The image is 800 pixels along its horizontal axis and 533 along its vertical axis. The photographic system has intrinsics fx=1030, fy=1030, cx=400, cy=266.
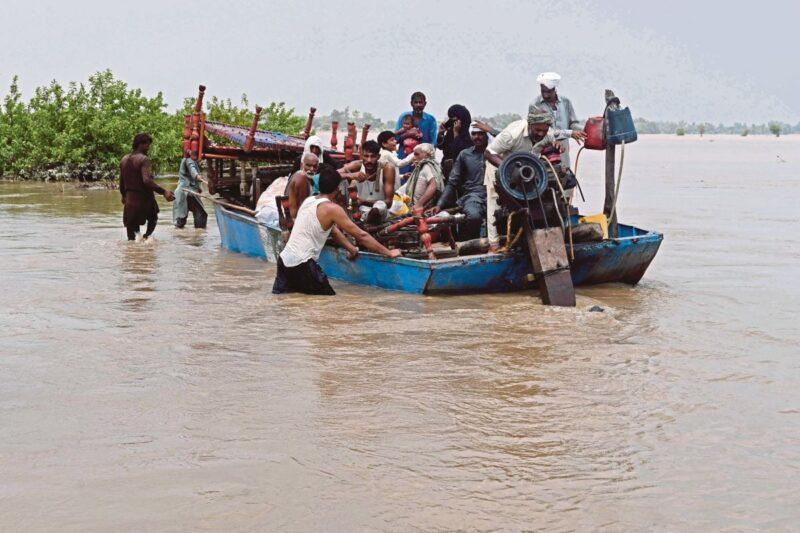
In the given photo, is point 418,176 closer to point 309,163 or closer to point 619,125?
point 309,163

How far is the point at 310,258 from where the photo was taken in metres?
8.84

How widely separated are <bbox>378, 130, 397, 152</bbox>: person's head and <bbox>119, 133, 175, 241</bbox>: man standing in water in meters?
3.00

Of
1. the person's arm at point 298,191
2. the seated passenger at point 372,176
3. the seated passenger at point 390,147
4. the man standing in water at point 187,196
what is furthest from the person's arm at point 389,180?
the man standing in water at point 187,196

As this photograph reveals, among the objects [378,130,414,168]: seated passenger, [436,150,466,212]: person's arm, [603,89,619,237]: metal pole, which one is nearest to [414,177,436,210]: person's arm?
[436,150,466,212]: person's arm

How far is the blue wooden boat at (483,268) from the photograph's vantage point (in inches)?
342

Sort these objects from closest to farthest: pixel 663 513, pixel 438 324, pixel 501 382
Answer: pixel 663 513, pixel 501 382, pixel 438 324

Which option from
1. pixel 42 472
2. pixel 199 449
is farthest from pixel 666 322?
pixel 42 472

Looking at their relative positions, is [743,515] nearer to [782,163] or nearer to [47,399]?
[47,399]

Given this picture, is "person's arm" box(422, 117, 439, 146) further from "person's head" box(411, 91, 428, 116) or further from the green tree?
the green tree

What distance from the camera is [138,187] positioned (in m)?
12.5

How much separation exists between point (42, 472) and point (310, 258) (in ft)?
14.4

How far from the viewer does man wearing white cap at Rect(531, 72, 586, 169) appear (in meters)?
9.10

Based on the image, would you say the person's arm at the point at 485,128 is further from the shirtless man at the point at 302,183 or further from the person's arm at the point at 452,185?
the shirtless man at the point at 302,183

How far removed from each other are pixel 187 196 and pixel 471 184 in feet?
21.7
